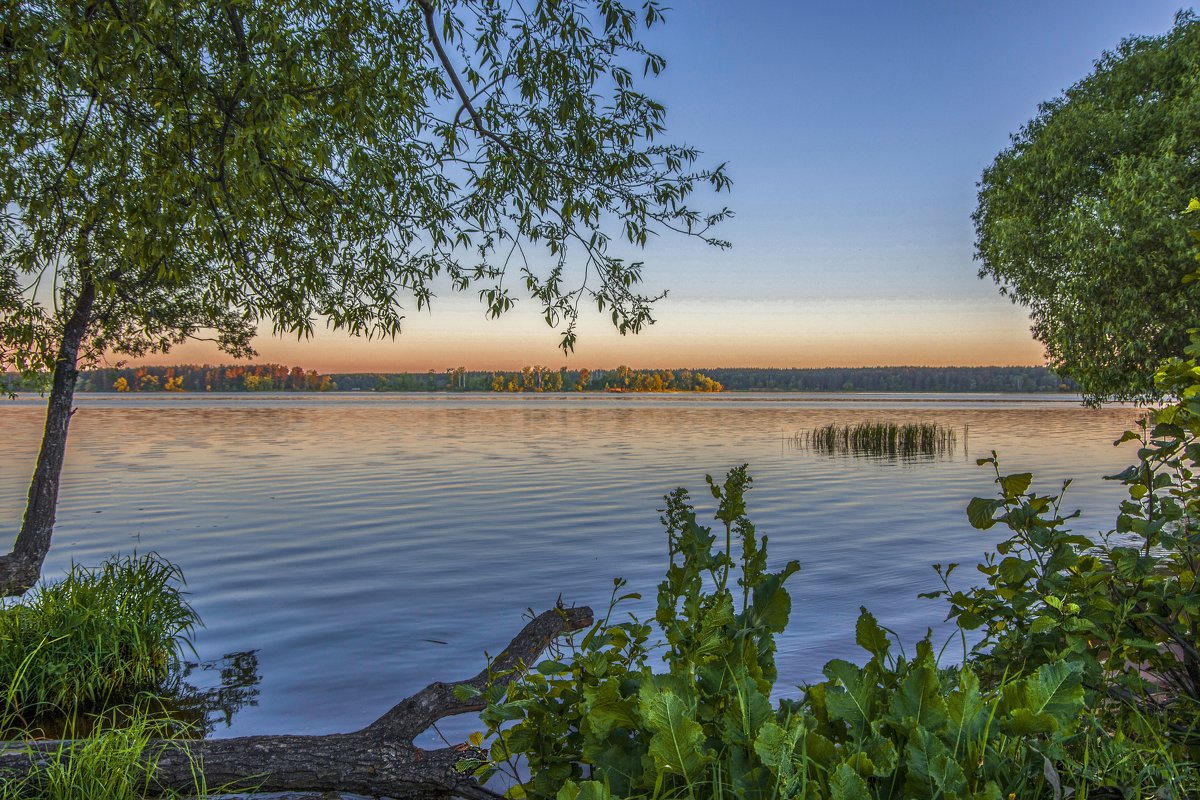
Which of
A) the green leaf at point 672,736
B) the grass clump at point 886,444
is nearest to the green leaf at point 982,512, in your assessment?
the green leaf at point 672,736

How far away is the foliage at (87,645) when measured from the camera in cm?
662

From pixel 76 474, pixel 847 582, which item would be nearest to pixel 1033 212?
pixel 847 582

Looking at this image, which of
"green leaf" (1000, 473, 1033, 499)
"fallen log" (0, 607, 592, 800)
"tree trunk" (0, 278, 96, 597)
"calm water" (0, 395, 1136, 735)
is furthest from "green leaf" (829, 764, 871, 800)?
"tree trunk" (0, 278, 96, 597)

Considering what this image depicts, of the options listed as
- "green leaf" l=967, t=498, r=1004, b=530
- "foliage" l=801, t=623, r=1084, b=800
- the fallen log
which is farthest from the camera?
the fallen log

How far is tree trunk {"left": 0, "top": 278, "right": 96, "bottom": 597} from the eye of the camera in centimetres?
896

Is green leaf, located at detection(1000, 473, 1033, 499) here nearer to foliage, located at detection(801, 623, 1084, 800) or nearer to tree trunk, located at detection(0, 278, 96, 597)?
foliage, located at detection(801, 623, 1084, 800)

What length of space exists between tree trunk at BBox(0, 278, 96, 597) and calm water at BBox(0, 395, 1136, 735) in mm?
2057

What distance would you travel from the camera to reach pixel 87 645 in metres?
7.06

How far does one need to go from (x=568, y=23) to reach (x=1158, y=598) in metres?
6.17

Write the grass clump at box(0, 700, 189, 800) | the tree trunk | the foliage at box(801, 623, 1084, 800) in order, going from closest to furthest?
the foliage at box(801, 623, 1084, 800) < the grass clump at box(0, 700, 189, 800) < the tree trunk

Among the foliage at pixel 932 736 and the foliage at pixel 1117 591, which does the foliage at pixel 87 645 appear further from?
the foliage at pixel 1117 591

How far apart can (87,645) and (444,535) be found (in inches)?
366

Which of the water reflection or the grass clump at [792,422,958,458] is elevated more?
the grass clump at [792,422,958,458]

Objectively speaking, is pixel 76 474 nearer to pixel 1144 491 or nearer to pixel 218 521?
pixel 218 521
